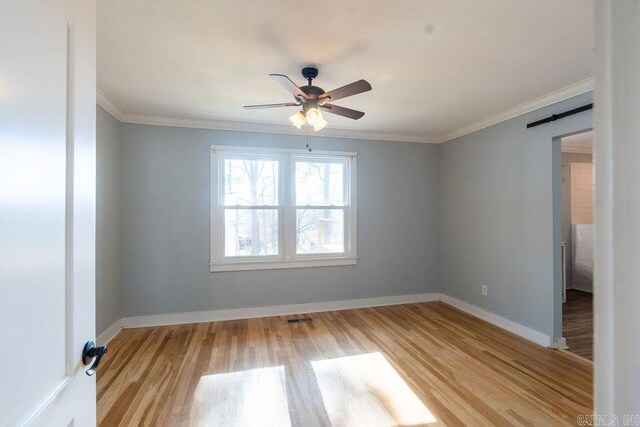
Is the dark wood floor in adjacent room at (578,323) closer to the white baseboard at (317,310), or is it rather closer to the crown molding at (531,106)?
the white baseboard at (317,310)

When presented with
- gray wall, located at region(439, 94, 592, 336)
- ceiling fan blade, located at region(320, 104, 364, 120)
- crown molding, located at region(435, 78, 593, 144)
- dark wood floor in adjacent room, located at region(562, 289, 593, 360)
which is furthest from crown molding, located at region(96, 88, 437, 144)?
dark wood floor in adjacent room, located at region(562, 289, 593, 360)

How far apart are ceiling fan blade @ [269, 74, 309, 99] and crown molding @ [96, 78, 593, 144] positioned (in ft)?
5.62

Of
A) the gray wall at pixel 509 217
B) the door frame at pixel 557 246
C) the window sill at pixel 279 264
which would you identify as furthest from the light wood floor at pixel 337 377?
the window sill at pixel 279 264

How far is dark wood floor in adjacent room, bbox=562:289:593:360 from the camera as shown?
2.81m

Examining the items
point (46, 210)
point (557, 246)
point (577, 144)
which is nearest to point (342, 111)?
point (46, 210)

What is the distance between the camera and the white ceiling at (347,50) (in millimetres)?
1632

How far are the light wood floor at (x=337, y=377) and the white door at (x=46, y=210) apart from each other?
53.9 inches

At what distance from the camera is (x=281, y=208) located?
3811 millimetres

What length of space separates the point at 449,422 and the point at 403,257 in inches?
101

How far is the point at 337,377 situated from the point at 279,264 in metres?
1.74

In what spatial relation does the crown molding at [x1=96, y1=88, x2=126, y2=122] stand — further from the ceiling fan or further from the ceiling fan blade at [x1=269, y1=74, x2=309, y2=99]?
the ceiling fan blade at [x1=269, y1=74, x2=309, y2=99]

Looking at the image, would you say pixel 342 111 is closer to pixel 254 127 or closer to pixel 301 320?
pixel 254 127

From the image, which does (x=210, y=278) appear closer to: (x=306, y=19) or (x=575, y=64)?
(x=306, y=19)

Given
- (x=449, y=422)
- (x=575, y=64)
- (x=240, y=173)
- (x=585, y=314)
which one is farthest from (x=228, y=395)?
(x=585, y=314)
